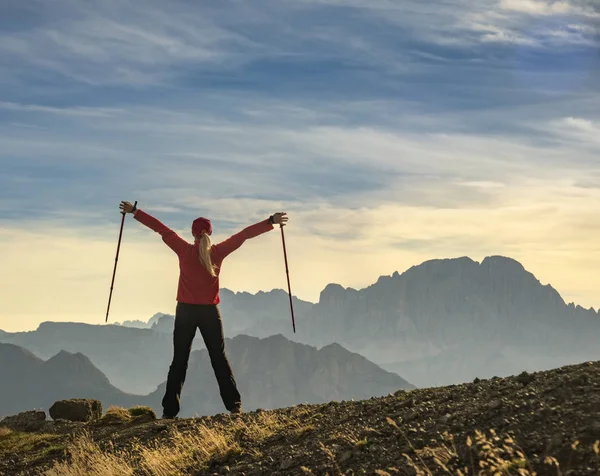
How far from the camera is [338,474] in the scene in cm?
827

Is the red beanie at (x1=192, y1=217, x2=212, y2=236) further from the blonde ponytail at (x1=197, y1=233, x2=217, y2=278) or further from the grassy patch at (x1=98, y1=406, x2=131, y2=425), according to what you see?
the grassy patch at (x1=98, y1=406, x2=131, y2=425)

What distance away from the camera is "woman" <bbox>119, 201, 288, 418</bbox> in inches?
597

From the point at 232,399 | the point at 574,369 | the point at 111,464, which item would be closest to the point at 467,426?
the point at 574,369

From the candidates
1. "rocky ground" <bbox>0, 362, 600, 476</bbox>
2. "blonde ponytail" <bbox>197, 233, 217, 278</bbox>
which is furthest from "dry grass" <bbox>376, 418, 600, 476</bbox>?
"blonde ponytail" <bbox>197, 233, 217, 278</bbox>

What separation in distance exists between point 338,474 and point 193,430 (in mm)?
5345

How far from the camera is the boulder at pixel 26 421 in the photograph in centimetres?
2009

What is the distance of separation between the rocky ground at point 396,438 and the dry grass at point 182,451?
0.09ft

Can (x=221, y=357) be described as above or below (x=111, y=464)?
above

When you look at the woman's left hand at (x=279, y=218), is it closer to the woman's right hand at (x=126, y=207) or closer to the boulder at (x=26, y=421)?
the woman's right hand at (x=126, y=207)

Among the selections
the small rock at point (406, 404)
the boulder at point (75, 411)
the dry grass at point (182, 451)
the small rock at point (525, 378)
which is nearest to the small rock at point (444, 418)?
the small rock at point (406, 404)

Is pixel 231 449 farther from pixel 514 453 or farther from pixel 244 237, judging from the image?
pixel 244 237

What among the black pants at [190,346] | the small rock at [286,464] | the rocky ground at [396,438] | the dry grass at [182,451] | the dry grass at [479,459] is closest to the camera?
the dry grass at [479,459]

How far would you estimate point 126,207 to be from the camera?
1594 cm

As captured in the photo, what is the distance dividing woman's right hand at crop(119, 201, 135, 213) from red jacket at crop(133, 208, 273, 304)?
0.12 m
